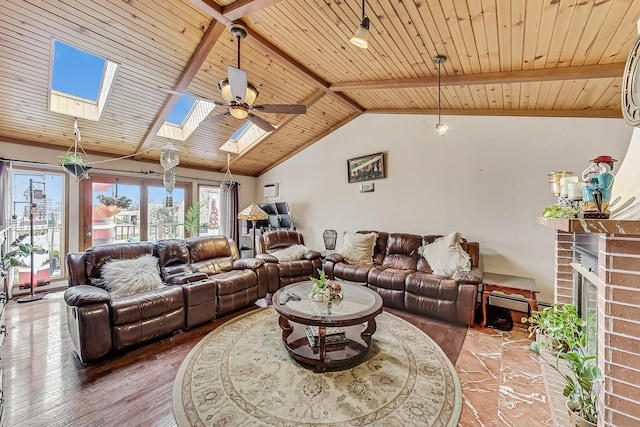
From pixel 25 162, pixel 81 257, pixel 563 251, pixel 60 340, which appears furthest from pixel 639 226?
pixel 25 162

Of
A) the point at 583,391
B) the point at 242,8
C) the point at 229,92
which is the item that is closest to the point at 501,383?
the point at 583,391

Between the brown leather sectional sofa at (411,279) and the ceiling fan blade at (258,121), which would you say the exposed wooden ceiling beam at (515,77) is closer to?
the ceiling fan blade at (258,121)

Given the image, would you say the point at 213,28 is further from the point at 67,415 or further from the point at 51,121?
the point at 67,415

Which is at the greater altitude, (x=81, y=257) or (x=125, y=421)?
(x=81, y=257)

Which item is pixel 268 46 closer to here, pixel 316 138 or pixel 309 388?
pixel 316 138

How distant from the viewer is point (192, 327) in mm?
2912

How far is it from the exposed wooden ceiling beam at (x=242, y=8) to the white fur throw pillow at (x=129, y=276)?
2.84 metres

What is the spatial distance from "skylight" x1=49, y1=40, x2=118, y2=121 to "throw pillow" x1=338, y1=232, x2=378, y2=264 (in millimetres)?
4048

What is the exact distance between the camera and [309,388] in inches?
74.2

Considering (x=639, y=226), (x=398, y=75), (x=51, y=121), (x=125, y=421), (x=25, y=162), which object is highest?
(x=398, y=75)

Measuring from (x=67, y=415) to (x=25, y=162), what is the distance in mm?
4136

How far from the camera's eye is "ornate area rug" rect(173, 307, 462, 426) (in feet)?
5.34

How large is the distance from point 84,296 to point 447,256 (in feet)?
13.2

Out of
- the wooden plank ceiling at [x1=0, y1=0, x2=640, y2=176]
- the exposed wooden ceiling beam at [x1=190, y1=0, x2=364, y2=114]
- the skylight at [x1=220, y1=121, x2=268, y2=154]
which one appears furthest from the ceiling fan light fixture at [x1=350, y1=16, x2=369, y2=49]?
the skylight at [x1=220, y1=121, x2=268, y2=154]
